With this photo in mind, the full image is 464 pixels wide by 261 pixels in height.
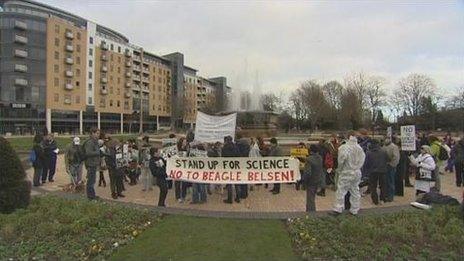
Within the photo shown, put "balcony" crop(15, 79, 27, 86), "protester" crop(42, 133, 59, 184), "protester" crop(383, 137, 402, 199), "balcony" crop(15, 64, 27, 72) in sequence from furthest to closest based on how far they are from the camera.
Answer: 1. "balcony" crop(15, 64, 27, 72)
2. "balcony" crop(15, 79, 27, 86)
3. "protester" crop(42, 133, 59, 184)
4. "protester" crop(383, 137, 402, 199)

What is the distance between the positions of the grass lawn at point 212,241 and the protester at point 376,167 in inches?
174

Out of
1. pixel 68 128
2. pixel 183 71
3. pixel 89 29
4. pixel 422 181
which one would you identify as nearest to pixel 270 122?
pixel 422 181

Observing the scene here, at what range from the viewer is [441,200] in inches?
390

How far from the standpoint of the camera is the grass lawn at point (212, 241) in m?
6.79

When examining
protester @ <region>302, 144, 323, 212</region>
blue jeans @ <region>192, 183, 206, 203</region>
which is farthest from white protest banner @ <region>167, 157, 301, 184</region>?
protester @ <region>302, 144, 323, 212</region>

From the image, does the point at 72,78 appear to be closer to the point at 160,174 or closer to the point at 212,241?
the point at 160,174

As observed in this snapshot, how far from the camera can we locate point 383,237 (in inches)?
293

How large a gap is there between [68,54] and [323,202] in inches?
3543

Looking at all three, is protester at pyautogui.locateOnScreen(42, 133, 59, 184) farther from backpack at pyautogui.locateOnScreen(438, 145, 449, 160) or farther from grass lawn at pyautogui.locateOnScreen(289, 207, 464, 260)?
backpack at pyautogui.locateOnScreen(438, 145, 449, 160)

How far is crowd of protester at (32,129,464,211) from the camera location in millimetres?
9727

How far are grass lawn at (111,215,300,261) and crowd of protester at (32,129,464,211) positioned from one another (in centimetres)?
205

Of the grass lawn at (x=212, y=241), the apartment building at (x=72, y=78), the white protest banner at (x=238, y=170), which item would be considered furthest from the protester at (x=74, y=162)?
the apartment building at (x=72, y=78)

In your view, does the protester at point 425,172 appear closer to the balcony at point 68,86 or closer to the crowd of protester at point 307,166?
the crowd of protester at point 307,166

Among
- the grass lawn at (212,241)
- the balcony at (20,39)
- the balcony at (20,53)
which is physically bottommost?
the grass lawn at (212,241)
